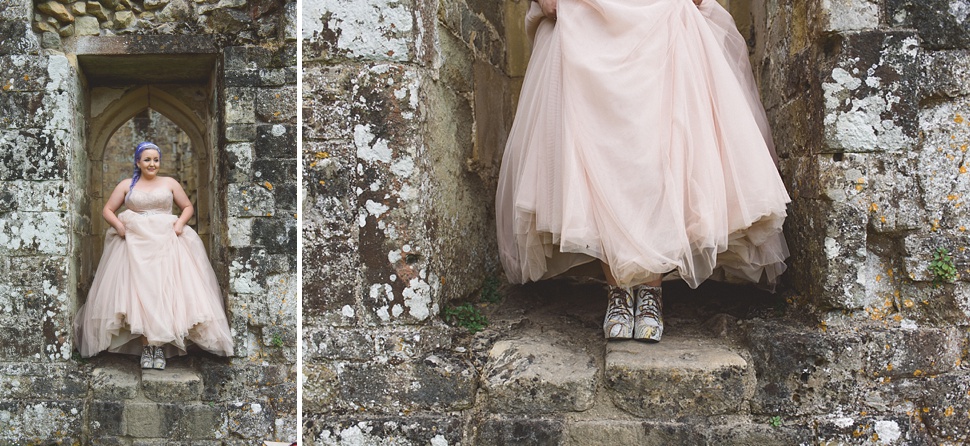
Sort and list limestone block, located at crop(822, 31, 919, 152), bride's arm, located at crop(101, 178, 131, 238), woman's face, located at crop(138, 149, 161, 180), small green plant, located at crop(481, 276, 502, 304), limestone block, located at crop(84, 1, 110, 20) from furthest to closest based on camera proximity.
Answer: woman's face, located at crop(138, 149, 161, 180) < bride's arm, located at crop(101, 178, 131, 238) < limestone block, located at crop(84, 1, 110, 20) < small green plant, located at crop(481, 276, 502, 304) < limestone block, located at crop(822, 31, 919, 152)

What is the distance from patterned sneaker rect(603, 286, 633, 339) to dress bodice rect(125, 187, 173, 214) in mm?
3732

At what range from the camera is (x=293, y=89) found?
521cm

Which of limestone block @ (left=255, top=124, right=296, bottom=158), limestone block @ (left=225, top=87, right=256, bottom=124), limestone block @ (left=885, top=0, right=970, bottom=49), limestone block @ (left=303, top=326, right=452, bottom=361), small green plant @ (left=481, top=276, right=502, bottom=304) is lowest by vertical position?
limestone block @ (left=303, top=326, right=452, bottom=361)

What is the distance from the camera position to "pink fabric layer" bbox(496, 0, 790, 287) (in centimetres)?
260

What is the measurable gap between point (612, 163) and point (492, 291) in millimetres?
931

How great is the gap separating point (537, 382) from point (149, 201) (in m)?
3.77

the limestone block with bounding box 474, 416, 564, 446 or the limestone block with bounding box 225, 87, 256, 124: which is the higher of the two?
the limestone block with bounding box 225, 87, 256, 124

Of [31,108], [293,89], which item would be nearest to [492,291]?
[293,89]

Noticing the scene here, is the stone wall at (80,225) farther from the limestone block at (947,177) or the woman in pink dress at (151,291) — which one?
the limestone block at (947,177)

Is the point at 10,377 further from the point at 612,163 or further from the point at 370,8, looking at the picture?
the point at 612,163

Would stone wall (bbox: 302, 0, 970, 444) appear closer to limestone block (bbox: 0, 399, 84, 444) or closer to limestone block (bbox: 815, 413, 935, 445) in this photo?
limestone block (bbox: 815, 413, 935, 445)

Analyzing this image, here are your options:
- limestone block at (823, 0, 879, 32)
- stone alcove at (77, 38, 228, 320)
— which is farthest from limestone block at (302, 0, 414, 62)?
stone alcove at (77, 38, 228, 320)

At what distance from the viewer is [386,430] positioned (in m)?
2.71

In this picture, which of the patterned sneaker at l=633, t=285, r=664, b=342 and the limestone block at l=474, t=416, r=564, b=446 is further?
the patterned sneaker at l=633, t=285, r=664, b=342
